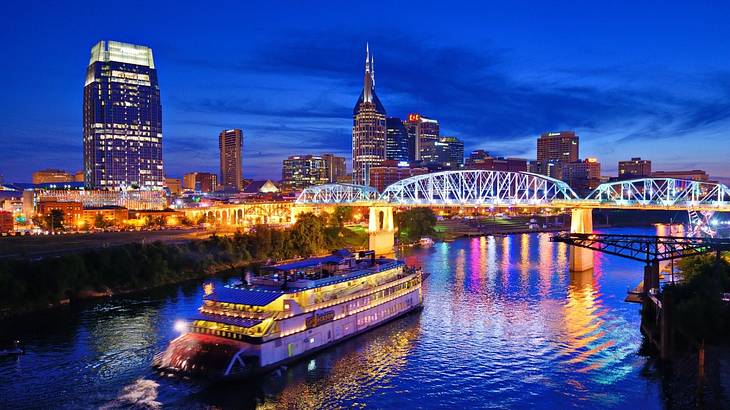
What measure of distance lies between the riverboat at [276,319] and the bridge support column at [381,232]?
5578 cm

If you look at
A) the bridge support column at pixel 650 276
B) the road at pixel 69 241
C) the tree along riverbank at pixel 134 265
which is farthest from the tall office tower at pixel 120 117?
the bridge support column at pixel 650 276

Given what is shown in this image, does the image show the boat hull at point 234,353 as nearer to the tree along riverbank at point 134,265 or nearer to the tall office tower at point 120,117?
the tree along riverbank at point 134,265

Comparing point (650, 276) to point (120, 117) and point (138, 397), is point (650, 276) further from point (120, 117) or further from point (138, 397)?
point (120, 117)

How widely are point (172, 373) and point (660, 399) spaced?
24.0 meters

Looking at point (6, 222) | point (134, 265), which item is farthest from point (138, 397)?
point (6, 222)

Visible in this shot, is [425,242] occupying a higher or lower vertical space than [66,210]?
lower

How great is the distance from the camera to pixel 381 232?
100 m

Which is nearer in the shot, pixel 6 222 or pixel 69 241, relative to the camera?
pixel 69 241

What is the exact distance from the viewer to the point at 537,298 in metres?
49.9

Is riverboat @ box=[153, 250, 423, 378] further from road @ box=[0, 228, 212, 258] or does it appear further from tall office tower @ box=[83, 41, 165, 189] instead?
tall office tower @ box=[83, 41, 165, 189]

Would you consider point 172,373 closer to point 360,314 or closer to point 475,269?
point 360,314

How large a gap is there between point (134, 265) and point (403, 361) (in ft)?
115

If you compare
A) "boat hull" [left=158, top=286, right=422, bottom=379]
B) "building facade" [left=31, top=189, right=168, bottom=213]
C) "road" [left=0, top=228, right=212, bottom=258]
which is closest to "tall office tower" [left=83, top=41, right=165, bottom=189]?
"building facade" [left=31, top=189, right=168, bottom=213]

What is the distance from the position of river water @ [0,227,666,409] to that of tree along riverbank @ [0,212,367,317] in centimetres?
303
